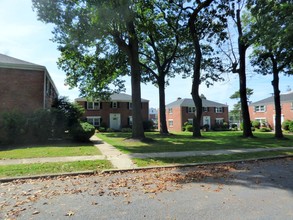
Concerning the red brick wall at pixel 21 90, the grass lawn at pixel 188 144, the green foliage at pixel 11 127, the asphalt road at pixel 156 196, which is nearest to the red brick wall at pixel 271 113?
the grass lawn at pixel 188 144

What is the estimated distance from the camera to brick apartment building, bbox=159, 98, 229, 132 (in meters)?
46.8

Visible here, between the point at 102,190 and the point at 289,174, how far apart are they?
5.72 meters

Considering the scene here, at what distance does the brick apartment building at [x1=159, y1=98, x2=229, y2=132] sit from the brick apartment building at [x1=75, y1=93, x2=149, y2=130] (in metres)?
9.72

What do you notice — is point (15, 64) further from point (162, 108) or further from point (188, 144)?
point (162, 108)

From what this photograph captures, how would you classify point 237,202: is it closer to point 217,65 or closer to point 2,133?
point 2,133

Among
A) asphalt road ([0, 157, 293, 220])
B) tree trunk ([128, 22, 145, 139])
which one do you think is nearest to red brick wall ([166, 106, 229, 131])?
tree trunk ([128, 22, 145, 139])

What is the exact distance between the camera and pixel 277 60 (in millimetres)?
20750

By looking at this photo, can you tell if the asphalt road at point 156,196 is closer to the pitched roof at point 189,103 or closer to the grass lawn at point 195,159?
the grass lawn at point 195,159

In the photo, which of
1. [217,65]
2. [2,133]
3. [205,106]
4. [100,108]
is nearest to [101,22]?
[2,133]

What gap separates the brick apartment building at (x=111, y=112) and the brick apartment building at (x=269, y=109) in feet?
84.6

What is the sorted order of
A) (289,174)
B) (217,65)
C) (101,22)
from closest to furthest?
(289,174)
(101,22)
(217,65)

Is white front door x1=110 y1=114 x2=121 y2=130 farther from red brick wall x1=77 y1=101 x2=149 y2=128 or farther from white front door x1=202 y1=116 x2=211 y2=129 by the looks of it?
white front door x1=202 y1=116 x2=211 y2=129

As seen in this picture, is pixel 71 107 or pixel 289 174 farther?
pixel 71 107

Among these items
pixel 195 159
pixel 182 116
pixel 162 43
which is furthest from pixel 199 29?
pixel 182 116
